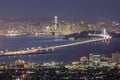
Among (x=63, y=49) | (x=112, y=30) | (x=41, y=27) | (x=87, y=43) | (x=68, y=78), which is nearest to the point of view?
(x=68, y=78)

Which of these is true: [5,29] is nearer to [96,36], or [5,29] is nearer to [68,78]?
[96,36]

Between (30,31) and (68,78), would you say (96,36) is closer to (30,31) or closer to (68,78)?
(30,31)

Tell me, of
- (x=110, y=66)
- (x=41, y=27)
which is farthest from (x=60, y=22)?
(x=110, y=66)

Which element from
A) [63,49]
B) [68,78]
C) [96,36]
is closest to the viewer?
[68,78]

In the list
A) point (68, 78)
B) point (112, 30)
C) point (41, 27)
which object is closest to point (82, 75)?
point (68, 78)

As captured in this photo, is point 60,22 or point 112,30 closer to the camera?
point 112,30

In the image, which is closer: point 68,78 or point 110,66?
point 68,78

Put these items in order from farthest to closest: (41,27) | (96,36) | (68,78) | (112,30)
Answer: (41,27), (112,30), (96,36), (68,78)

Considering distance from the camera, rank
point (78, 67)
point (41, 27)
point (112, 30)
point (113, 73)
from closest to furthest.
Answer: point (113, 73)
point (78, 67)
point (112, 30)
point (41, 27)
